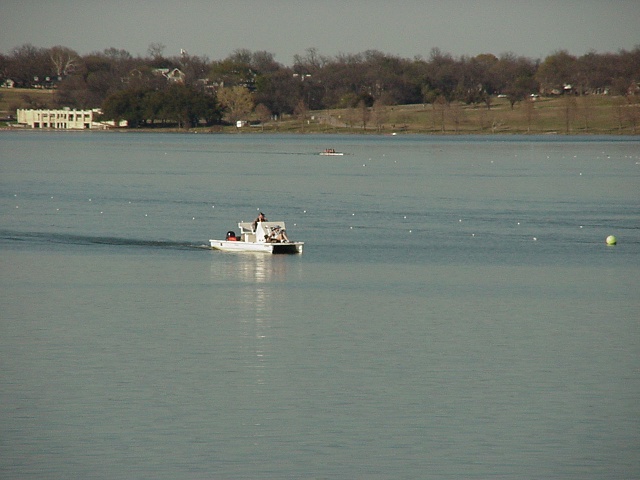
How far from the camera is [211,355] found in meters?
25.6

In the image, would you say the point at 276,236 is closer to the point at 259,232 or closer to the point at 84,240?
the point at 259,232

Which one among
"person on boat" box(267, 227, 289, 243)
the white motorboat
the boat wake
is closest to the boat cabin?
the white motorboat

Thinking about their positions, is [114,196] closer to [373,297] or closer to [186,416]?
[373,297]

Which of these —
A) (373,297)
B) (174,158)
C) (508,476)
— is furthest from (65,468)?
(174,158)

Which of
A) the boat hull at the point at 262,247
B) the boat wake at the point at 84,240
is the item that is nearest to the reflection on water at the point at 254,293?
the boat hull at the point at 262,247

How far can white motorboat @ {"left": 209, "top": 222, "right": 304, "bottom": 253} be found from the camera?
4328 centimetres

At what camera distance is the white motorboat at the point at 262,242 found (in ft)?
142

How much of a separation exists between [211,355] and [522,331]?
8.20m

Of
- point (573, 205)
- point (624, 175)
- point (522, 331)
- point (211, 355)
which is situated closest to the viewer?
point (211, 355)

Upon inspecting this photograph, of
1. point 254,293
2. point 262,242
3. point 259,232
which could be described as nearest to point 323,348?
point 254,293

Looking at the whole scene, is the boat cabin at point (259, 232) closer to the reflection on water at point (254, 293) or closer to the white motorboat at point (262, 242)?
the white motorboat at point (262, 242)

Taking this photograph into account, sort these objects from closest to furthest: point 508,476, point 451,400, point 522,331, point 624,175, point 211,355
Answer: point 508,476 → point 451,400 → point 211,355 → point 522,331 → point 624,175

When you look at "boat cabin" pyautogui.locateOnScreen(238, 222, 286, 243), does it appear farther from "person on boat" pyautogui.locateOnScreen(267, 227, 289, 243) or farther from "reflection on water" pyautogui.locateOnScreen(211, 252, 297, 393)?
"reflection on water" pyautogui.locateOnScreen(211, 252, 297, 393)

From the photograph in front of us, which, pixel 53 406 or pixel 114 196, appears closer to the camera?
pixel 53 406
